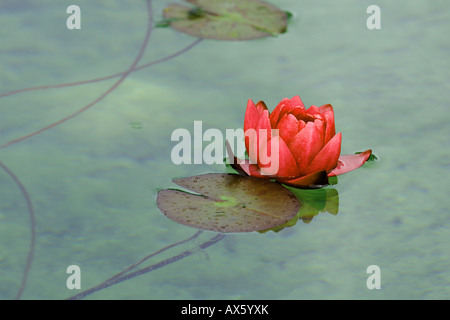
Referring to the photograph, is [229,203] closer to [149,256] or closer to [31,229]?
[149,256]

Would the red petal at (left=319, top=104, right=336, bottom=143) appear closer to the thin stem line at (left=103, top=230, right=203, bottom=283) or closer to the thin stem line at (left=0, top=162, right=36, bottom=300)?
the thin stem line at (left=103, top=230, right=203, bottom=283)

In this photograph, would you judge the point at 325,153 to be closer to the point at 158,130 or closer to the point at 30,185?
the point at 158,130

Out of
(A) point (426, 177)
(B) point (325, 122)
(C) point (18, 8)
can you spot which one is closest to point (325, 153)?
(B) point (325, 122)

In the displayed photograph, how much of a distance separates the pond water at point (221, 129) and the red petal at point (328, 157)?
108 millimetres

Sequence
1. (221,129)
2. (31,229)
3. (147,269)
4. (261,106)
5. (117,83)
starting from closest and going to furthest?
(147,269) → (31,229) → (261,106) → (221,129) → (117,83)

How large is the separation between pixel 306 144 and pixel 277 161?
10 centimetres

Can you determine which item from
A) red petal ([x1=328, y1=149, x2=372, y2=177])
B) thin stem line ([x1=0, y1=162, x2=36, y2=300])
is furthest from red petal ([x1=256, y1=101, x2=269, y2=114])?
thin stem line ([x1=0, y1=162, x2=36, y2=300])

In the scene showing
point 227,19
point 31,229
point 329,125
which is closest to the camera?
point 31,229

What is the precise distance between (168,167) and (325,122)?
20.1 inches

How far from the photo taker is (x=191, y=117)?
6.88 feet

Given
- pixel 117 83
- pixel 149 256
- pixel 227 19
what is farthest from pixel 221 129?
pixel 227 19

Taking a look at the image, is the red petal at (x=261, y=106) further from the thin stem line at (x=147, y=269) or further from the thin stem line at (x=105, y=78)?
the thin stem line at (x=105, y=78)

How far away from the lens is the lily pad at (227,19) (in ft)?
8.50

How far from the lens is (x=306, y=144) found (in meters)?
1.71
